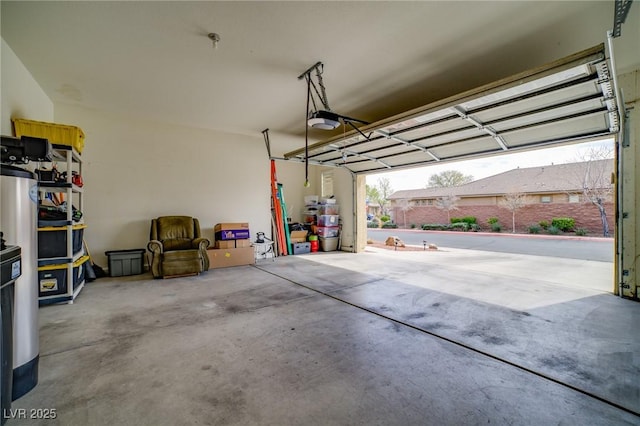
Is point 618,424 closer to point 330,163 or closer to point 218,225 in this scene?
point 218,225

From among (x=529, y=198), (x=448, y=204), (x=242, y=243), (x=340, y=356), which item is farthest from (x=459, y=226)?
(x=340, y=356)

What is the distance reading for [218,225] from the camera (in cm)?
608

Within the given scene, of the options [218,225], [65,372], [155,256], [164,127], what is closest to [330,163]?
[218,225]

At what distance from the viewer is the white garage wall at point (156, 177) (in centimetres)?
520

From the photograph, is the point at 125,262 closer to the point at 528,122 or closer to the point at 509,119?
the point at 509,119

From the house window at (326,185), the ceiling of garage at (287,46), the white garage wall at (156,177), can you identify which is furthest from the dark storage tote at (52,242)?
the house window at (326,185)

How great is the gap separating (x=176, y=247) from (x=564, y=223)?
58.7ft

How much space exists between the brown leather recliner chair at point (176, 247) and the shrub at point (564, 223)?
56.6ft

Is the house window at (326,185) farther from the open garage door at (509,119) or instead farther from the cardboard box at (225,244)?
the cardboard box at (225,244)

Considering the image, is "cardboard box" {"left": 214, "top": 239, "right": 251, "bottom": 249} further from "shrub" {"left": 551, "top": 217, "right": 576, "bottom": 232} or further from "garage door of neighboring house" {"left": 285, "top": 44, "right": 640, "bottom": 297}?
"shrub" {"left": 551, "top": 217, "right": 576, "bottom": 232}

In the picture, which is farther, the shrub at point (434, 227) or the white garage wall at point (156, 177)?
the shrub at point (434, 227)

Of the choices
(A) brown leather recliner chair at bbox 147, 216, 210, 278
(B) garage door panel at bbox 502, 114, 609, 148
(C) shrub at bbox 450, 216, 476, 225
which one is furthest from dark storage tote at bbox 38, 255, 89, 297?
(C) shrub at bbox 450, 216, 476, 225

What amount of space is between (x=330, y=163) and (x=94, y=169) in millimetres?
5300

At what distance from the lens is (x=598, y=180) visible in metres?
13.2
